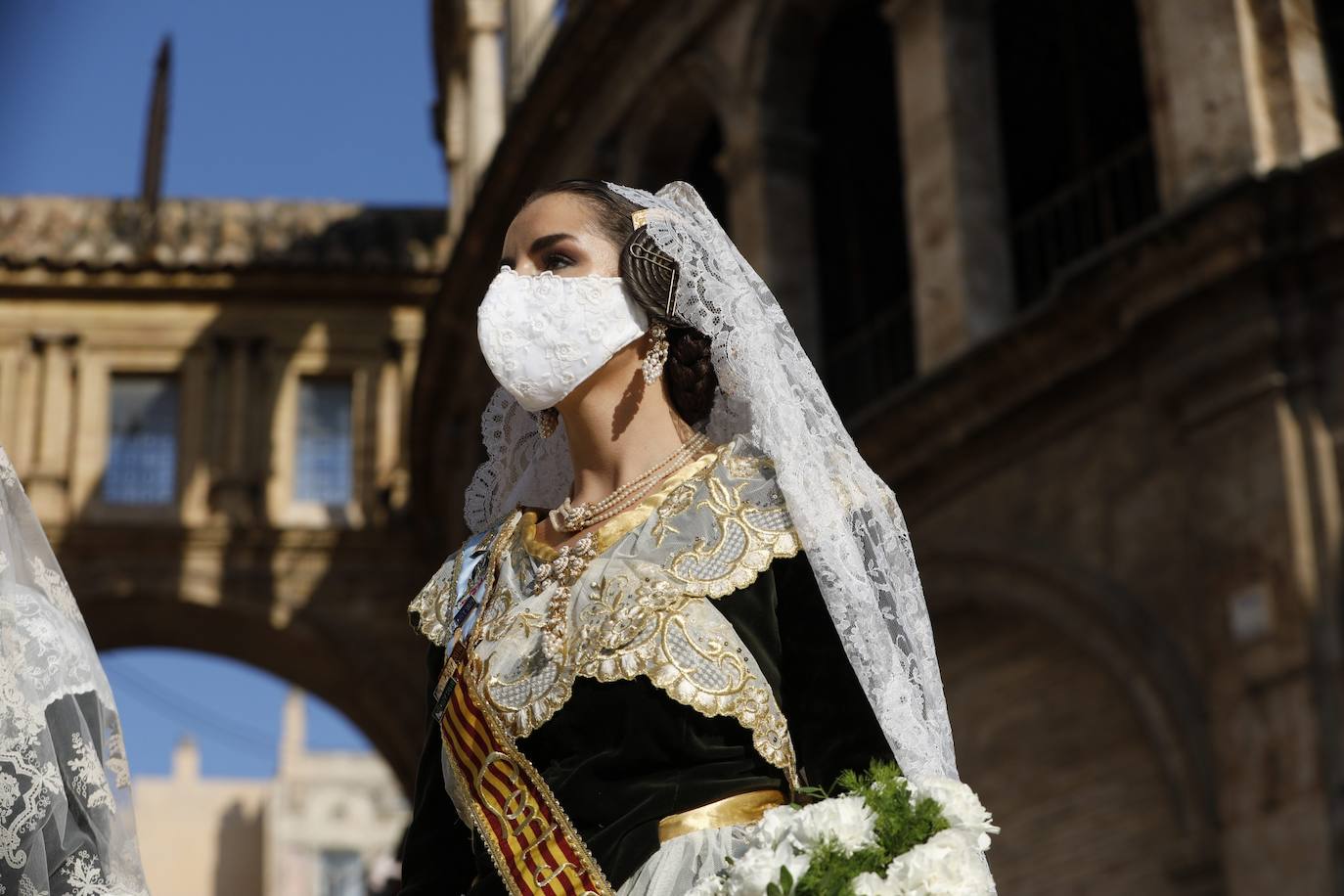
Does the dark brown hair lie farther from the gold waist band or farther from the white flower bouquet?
the white flower bouquet

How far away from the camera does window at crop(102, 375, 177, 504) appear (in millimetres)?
24719

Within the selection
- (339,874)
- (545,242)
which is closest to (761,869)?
(545,242)

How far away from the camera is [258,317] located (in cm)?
2530

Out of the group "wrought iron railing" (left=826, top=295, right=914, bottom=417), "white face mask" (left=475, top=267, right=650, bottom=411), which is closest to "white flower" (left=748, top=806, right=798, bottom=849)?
"white face mask" (left=475, top=267, right=650, bottom=411)

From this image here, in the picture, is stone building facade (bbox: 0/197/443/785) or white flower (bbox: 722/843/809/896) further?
stone building facade (bbox: 0/197/443/785)

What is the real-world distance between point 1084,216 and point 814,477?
1046 cm

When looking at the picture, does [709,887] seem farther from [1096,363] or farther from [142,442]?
[142,442]

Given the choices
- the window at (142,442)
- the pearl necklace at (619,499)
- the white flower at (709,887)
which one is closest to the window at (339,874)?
the window at (142,442)

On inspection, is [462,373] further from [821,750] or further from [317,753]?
[317,753]

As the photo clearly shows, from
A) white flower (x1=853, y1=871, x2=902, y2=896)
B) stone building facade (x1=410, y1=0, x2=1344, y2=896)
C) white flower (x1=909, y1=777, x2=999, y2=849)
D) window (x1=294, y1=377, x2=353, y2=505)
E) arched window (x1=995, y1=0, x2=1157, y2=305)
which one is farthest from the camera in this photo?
window (x1=294, y1=377, x2=353, y2=505)

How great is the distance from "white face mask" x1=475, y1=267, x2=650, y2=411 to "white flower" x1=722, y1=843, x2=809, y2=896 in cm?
95

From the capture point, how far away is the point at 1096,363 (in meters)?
11.6

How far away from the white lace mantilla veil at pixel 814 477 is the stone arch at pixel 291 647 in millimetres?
20111

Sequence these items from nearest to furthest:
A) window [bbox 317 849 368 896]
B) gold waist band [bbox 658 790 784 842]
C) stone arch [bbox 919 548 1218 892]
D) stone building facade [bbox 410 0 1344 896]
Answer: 1. gold waist band [bbox 658 790 784 842]
2. stone building facade [bbox 410 0 1344 896]
3. stone arch [bbox 919 548 1218 892]
4. window [bbox 317 849 368 896]
